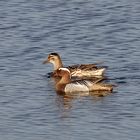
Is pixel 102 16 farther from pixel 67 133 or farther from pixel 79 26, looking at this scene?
pixel 67 133

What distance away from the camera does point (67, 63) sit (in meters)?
27.8

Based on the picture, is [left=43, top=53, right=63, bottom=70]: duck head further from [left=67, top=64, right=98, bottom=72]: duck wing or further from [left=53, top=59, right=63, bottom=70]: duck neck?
[left=67, top=64, right=98, bottom=72]: duck wing

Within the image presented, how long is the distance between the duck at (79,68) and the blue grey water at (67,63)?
0.27 meters

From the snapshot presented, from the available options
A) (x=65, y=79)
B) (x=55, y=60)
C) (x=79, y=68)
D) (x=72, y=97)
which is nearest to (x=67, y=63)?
(x=55, y=60)

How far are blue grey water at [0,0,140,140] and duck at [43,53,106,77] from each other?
0.27m

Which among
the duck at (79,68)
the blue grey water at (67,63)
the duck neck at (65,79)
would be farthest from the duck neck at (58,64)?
the duck neck at (65,79)

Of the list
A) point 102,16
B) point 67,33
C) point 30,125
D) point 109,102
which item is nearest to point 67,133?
point 30,125

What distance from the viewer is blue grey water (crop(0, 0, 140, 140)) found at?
20.7 meters

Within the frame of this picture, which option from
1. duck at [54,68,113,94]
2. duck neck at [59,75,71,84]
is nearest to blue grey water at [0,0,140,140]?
duck at [54,68,113,94]

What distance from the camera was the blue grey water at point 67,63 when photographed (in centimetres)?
2070

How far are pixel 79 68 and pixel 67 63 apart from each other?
140 centimetres

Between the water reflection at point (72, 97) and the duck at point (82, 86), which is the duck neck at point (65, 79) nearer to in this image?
the duck at point (82, 86)

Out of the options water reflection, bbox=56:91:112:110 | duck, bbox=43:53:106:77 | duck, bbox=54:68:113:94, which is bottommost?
water reflection, bbox=56:91:112:110

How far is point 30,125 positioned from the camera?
20797 millimetres
